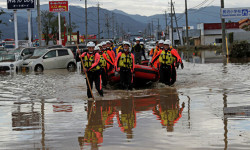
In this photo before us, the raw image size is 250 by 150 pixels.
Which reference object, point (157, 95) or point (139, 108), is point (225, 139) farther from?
point (157, 95)

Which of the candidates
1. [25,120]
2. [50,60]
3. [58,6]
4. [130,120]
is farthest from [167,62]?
[58,6]

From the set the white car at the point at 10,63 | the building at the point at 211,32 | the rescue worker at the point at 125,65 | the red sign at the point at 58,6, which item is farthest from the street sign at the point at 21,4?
the building at the point at 211,32

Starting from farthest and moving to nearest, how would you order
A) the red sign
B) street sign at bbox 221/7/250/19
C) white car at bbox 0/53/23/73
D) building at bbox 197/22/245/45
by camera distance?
building at bbox 197/22/245/45 < the red sign < street sign at bbox 221/7/250/19 < white car at bbox 0/53/23/73

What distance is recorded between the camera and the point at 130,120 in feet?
29.3

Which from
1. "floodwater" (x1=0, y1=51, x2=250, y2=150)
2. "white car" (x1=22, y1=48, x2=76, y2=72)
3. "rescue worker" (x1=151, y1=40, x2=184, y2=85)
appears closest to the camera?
"floodwater" (x1=0, y1=51, x2=250, y2=150)

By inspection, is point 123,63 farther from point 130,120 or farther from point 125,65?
point 130,120

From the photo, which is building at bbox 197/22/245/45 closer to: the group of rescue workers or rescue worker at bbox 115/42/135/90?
the group of rescue workers

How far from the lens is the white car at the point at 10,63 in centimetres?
2678

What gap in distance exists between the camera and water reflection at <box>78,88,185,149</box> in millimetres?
7543

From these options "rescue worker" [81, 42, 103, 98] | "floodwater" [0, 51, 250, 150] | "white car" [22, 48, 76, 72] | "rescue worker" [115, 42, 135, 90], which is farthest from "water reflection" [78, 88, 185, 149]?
"white car" [22, 48, 76, 72]

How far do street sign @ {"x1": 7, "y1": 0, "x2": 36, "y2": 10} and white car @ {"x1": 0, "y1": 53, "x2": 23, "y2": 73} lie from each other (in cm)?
1965

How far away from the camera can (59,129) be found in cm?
816

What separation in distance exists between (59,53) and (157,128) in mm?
22312

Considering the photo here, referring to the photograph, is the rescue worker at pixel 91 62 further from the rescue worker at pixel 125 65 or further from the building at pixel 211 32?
the building at pixel 211 32
